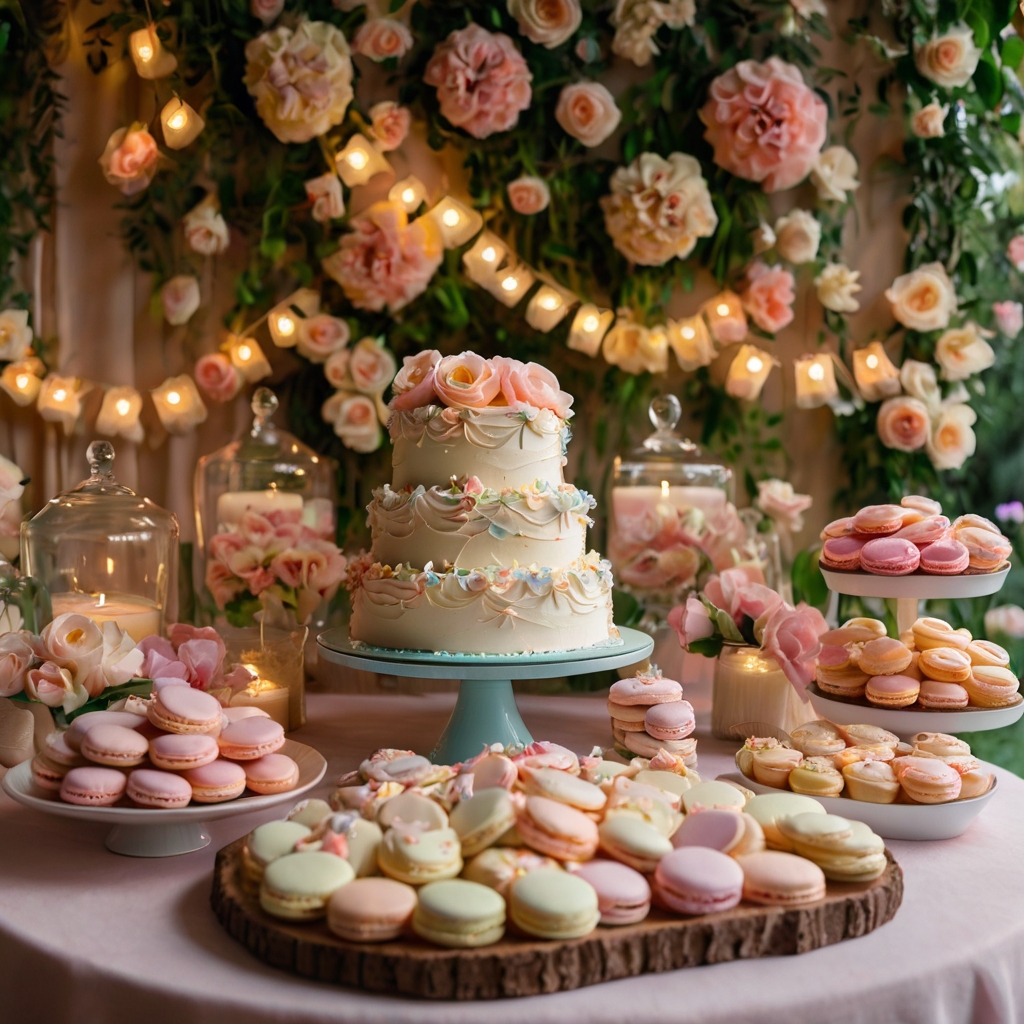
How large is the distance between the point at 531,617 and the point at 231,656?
0.74m

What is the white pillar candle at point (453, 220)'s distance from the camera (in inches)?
112

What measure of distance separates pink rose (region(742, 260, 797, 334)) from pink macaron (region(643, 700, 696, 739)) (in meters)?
1.33

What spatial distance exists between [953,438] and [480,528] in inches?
62.0

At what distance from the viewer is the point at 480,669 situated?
1787mm

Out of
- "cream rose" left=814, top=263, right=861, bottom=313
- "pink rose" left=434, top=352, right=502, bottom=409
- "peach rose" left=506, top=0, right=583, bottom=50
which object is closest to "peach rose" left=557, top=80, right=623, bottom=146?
"peach rose" left=506, top=0, right=583, bottom=50

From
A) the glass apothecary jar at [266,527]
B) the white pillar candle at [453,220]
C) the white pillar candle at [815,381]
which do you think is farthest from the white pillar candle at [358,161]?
the white pillar candle at [815,381]

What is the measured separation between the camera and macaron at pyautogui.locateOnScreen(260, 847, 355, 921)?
1188mm

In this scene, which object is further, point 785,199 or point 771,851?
point 785,199

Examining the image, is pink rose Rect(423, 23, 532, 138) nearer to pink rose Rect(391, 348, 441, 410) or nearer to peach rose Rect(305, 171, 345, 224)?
peach rose Rect(305, 171, 345, 224)

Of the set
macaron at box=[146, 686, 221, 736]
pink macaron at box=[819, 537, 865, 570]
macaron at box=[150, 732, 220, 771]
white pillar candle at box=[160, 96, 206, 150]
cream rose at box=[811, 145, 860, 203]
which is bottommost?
macaron at box=[150, 732, 220, 771]

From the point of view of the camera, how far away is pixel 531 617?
186 centimetres

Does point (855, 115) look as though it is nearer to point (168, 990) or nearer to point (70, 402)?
point (70, 402)

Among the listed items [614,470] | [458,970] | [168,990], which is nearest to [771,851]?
[458,970]

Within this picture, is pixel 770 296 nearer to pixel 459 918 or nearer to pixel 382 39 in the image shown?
pixel 382 39
